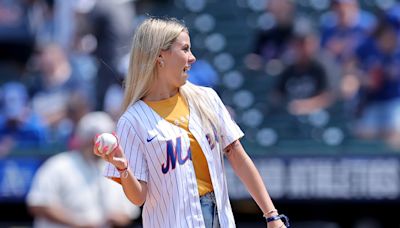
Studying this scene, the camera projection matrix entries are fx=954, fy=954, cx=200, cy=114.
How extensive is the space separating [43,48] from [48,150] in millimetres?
1581

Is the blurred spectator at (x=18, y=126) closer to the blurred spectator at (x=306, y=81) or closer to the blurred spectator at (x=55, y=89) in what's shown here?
the blurred spectator at (x=55, y=89)

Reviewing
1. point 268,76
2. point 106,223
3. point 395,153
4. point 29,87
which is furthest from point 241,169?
point 29,87

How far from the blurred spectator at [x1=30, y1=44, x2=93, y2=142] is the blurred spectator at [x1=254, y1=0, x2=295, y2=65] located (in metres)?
1.85

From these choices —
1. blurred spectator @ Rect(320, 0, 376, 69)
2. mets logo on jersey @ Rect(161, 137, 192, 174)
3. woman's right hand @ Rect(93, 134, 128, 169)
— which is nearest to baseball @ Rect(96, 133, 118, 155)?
woman's right hand @ Rect(93, 134, 128, 169)

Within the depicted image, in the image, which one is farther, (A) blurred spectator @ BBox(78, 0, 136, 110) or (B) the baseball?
(A) blurred spectator @ BBox(78, 0, 136, 110)

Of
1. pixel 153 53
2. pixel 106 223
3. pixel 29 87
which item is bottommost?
pixel 106 223

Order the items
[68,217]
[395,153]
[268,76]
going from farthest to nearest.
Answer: [268,76]
[395,153]
[68,217]

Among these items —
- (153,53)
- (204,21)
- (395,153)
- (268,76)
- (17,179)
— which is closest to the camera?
(153,53)

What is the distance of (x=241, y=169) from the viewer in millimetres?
3896

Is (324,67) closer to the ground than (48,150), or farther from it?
farther from it

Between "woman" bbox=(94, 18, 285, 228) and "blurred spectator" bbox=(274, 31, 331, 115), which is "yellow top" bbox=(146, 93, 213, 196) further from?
"blurred spectator" bbox=(274, 31, 331, 115)

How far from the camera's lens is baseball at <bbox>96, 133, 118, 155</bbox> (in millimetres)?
3496

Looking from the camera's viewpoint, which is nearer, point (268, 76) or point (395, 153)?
point (395, 153)

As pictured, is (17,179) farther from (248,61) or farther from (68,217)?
(248,61)
